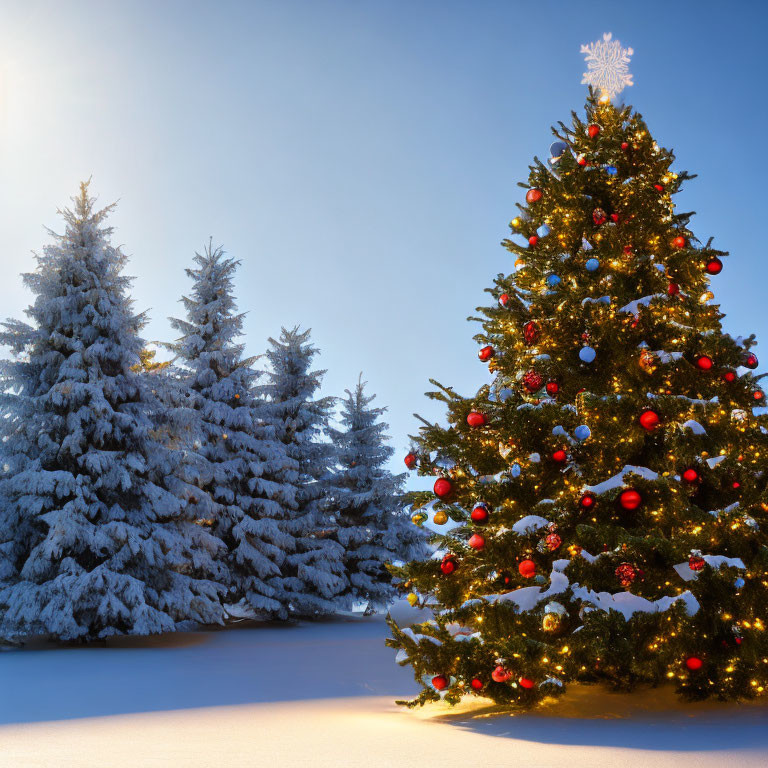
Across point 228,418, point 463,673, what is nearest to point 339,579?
point 228,418

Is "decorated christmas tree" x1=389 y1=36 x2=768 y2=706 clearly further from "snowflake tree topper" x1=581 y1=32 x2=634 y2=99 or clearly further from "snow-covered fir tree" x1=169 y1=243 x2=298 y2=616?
"snow-covered fir tree" x1=169 y1=243 x2=298 y2=616

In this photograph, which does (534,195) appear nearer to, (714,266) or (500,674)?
(714,266)

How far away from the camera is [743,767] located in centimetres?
355

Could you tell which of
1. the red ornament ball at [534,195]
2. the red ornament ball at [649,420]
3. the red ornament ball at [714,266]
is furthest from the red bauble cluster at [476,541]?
the red ornament ball at [534,195]

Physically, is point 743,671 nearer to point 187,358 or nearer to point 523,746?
point 523,746

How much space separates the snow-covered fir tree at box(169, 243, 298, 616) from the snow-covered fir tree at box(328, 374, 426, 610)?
2.01 meters

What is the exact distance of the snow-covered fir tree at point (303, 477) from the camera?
16047mm

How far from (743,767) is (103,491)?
35.7 ft

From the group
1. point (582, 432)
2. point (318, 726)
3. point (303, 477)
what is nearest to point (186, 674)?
point (318, 726)

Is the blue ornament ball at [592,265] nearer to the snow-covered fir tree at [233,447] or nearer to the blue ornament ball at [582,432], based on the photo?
the blue ornament ball at [582,432]

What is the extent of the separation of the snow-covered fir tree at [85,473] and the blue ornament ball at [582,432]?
8.52 m

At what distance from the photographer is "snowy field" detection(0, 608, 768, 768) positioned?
378 cm

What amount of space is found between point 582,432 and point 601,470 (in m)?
0.49

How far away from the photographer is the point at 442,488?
554 cm
